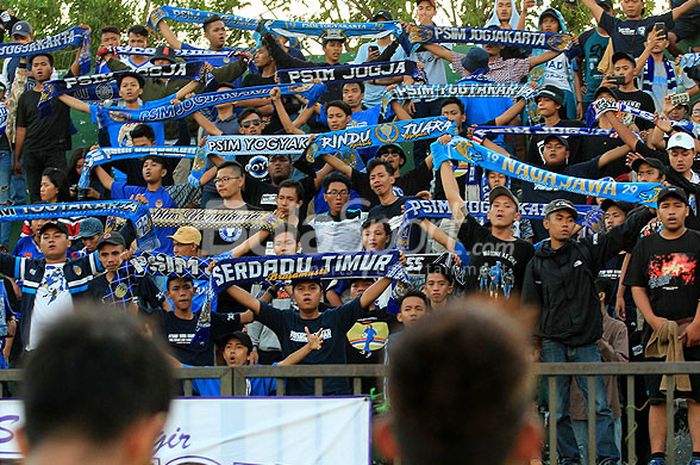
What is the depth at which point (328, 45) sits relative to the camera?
14.3 meters

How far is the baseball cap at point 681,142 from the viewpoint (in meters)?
10.4

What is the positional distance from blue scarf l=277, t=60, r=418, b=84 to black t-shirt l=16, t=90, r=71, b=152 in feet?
9.23

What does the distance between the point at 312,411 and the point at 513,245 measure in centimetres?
241

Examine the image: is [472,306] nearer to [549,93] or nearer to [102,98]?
[549,93]

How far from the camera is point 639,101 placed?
494 inches

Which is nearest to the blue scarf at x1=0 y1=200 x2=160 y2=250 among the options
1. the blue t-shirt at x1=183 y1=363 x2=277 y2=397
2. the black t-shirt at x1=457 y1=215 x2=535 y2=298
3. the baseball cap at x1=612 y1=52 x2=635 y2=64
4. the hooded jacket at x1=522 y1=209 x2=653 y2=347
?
the blue t-shirt at x1=183 y1=363 x2=277 y2=397

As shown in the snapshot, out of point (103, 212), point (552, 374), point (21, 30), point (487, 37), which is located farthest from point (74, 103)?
point (552, 374)

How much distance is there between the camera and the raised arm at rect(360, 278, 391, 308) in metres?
9.21

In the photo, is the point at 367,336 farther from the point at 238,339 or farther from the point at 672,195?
the point at 672,195

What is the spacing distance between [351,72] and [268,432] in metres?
6.62

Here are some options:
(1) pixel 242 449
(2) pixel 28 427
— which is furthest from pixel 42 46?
(2) pixel 28 427

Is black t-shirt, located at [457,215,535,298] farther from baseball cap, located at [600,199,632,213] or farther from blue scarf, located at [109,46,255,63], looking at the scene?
blue scarf, located at [109,46,255,63]

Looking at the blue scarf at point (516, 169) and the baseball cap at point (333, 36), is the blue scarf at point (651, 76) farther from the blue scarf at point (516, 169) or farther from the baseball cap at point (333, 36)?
the baseball cap at point (333, 36)

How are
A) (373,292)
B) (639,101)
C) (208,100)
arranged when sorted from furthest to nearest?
(208,100), (639,101), (373,292)
